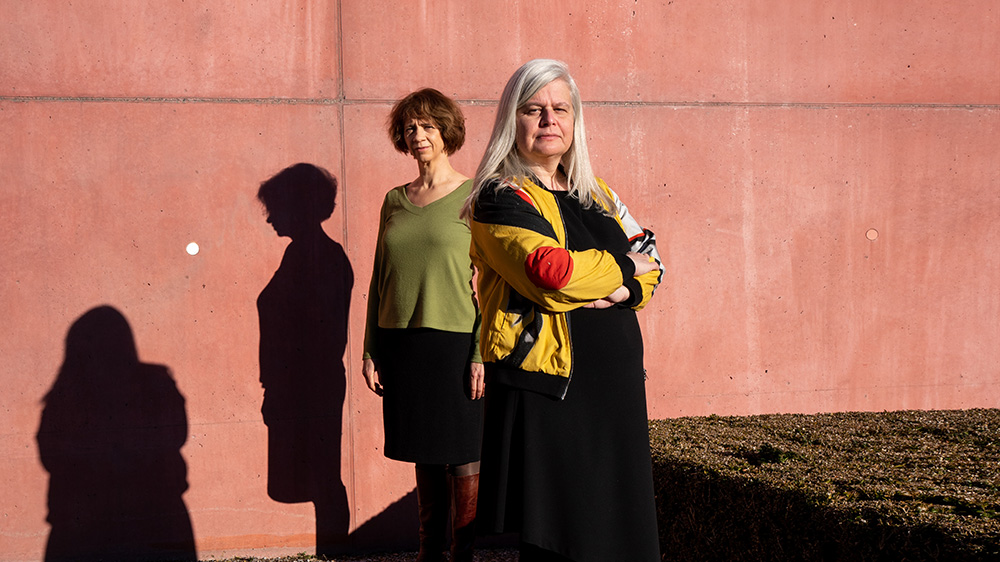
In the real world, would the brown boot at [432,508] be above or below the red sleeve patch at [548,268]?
below

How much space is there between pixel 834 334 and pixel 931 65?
1.46 m

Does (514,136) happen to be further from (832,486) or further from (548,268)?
(832,486)

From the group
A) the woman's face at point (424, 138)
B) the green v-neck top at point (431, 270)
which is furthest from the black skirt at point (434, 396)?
the woman's face at point (424, 138)

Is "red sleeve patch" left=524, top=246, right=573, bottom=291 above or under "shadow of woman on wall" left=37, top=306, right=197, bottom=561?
above

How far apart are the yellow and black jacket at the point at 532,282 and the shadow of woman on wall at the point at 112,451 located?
2436 millimetres

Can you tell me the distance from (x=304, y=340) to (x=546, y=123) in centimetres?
225

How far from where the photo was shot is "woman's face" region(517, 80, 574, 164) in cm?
218

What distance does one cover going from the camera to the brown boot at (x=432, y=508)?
11.3 feet

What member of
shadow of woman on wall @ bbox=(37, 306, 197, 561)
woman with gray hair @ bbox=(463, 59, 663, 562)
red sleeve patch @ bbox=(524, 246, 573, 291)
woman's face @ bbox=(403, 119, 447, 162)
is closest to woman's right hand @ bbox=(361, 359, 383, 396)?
woman's face @ bbox=(403, 119, 447, 162)

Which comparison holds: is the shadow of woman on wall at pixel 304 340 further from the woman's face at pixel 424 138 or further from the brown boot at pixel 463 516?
the brown boot at pixel 463 516

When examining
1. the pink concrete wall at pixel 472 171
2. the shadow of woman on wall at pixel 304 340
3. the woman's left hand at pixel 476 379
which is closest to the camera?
the woman's left hand at pixel 476 379

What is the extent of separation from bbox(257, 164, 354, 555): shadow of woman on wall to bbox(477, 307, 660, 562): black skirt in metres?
2.08

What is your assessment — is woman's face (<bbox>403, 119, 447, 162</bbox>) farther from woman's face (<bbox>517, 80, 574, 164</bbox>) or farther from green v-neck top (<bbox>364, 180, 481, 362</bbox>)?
woman's face (<bbox>517, 80, 574, 164</bbox>)

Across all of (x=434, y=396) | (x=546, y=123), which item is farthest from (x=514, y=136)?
(x=434, y=396)
